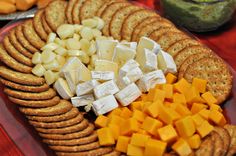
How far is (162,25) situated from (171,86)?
0.35 meters

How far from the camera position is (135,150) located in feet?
4.49

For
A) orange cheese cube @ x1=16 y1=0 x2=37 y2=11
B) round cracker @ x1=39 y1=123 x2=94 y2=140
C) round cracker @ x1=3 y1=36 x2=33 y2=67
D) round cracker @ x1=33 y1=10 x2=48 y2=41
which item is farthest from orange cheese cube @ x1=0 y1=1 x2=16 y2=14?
round cracker @ x1=39 y1=123 x2=94 y2=140

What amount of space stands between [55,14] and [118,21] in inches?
10.8

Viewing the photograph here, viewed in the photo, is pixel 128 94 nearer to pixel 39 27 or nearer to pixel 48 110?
pixel 48 110

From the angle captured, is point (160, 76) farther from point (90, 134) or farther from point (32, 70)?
point (32, 70)

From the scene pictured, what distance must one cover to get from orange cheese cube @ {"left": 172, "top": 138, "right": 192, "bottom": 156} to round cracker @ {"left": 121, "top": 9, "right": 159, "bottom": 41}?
0.61 meters

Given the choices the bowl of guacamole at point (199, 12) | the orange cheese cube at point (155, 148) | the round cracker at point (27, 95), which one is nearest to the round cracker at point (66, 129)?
the round cracker at point (27, 95)

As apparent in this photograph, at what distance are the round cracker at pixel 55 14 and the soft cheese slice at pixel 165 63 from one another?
1.55 feet

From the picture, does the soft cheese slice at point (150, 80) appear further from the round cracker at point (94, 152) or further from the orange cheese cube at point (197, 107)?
the round cracker at point (94, 152)

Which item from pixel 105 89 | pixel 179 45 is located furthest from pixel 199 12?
pixel 105 89

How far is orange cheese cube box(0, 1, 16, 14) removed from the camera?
2.06 metres

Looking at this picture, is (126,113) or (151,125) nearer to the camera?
(151,125)

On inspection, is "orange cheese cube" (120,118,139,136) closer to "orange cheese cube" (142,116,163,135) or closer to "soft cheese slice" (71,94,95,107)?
"orange cheese cube" (142,116,163,135)

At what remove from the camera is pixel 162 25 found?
1.81m
